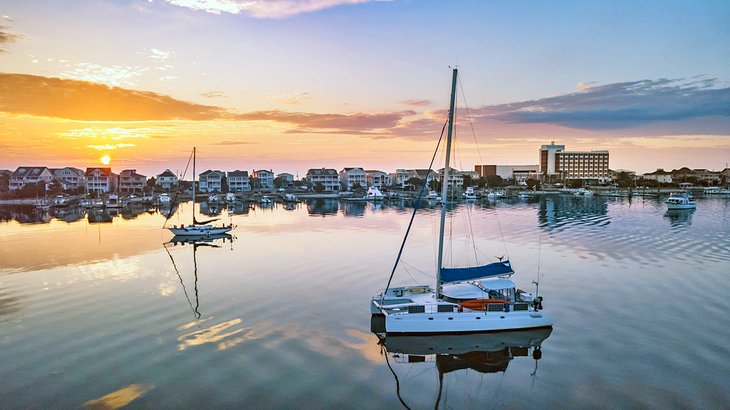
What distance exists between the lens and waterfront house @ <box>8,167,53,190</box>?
14325 cm

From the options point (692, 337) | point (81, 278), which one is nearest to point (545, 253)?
point (692, 337)

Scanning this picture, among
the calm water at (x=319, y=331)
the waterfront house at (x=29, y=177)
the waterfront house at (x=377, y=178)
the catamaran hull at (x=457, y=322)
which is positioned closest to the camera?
the calm water at (x=319, y=331)

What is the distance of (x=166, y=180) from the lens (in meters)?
167

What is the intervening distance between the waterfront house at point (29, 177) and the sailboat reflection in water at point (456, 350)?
15791cm

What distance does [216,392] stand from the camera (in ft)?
52.0

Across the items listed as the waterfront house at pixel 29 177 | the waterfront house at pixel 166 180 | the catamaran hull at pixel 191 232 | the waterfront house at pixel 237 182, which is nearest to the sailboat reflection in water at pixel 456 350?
the catamaran hull at pixel 191 232

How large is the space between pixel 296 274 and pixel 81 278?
15527 mm

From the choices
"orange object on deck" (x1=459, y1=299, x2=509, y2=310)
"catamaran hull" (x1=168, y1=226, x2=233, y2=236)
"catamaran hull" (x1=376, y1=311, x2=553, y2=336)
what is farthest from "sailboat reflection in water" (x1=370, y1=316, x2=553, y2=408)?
"catamaran hull" (x1=168, y1=226, x2=233, y2=236)

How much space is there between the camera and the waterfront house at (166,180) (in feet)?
543

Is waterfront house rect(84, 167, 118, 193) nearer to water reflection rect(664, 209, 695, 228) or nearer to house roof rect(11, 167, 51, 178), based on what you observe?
house roof rect(11, 167, 51, 178)

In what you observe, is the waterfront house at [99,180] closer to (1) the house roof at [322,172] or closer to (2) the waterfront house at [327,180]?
(1) the house roof at [322,172]

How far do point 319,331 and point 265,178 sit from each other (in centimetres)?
16106

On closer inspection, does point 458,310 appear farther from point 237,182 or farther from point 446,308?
point 237,182

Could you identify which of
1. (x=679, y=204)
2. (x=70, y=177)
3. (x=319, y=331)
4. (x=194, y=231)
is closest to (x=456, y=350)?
(x=319, y=331)
